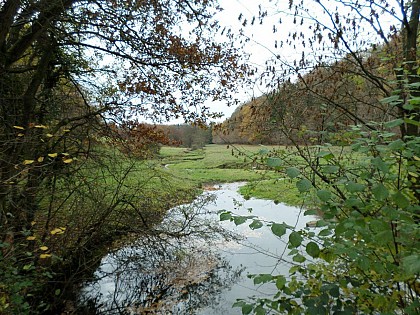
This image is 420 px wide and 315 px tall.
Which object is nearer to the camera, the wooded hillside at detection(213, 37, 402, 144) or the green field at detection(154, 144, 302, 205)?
the wooded hillside at detection(213, 37, 402, 144)

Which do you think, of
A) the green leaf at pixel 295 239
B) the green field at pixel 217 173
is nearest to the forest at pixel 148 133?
the green leaf at pixel 295 239

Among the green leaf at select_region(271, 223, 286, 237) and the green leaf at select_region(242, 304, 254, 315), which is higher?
the green leaf at select_region(271, 223, 286, 237)

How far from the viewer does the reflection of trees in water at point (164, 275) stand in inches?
230

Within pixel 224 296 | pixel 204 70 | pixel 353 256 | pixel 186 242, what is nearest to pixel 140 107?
pixel 204 70

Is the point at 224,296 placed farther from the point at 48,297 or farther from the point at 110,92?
the point at 110,92

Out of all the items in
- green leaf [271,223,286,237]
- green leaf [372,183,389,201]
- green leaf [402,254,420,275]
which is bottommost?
green leaf [271,223,286,237]

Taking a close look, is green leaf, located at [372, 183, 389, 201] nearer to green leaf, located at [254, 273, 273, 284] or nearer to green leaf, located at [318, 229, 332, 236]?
green leaf, located at [318, 229, 332, 236]

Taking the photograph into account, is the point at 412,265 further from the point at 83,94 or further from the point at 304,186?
the point at 83,94

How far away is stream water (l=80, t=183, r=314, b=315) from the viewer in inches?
230

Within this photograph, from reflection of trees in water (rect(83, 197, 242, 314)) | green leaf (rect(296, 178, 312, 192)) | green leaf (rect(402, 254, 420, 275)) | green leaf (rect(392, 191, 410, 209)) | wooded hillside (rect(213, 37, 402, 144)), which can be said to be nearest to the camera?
green leaf (rect(402, 254, 420, 275))

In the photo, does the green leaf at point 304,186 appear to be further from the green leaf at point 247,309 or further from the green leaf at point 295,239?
the green leaf at point 247,309

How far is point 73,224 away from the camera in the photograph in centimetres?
586

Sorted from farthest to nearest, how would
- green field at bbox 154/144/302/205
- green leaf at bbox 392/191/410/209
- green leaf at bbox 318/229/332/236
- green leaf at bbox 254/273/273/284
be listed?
green field at bbox 154/144/302/205
green leaf at bbox 254/273/273/284
green leaf at bbox 318/229/332/236
green leaf at bbox 392/191/410/209

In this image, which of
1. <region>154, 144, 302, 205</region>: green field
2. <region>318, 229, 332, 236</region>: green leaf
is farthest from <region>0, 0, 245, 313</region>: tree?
<region>318, 229, 332, 236</region>: green leaf
